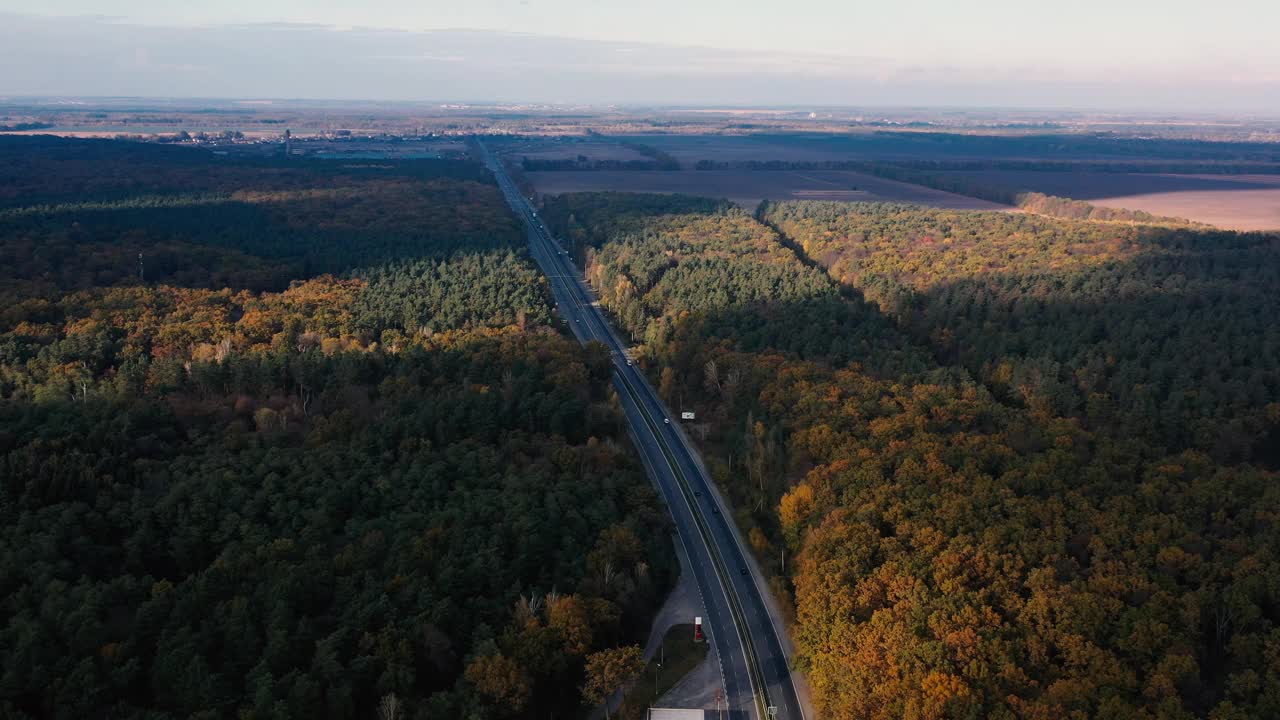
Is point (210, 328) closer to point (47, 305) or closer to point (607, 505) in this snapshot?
point (47, 305)

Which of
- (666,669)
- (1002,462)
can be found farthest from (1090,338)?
(666,669)

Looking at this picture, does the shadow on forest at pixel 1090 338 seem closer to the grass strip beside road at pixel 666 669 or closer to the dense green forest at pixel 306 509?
the dense green forest at pixel 306 509

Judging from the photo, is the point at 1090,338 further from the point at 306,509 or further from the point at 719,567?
the point at 306,509

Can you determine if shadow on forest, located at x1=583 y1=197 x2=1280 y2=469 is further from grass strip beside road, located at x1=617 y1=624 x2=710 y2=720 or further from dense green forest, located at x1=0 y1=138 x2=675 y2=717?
grass strip beside road, located at x1=617 y1=624 x2=710 y2=720

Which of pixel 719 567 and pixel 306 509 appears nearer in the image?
pixel 306 509

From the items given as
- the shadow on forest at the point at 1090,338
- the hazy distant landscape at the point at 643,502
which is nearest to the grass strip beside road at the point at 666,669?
the hazy distant landscape at the point at 643,502

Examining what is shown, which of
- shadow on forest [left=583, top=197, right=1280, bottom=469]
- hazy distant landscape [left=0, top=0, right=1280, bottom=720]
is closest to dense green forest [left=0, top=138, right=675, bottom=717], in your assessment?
hazy distant landscape [left=0, top=0, right=1280, bottom=720]

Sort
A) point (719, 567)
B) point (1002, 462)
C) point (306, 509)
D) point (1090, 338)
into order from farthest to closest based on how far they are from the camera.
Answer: point (1090, 338), point (719, 567), point (1002, 462), point (306, 509)
